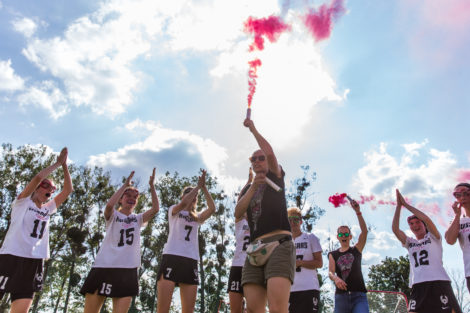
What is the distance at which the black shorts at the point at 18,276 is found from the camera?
5.49 m

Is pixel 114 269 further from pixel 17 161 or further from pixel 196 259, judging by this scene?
pixel 17 161

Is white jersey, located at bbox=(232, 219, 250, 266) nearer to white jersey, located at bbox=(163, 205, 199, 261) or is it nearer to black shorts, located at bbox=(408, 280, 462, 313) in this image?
white jersey, located at bbox=(163, 205, 199, 261)

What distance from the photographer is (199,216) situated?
7133mm

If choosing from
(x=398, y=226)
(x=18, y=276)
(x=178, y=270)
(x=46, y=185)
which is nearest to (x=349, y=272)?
(x=398, y=226)

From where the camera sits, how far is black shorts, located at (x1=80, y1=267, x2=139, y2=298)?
555cm

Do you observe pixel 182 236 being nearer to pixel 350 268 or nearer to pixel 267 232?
pixel 267 232

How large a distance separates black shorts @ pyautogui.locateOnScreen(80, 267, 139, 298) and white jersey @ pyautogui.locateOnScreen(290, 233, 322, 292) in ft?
10.4

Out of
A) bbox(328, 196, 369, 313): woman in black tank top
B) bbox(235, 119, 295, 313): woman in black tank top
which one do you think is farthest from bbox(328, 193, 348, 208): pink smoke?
bbox(235, 119, 295, 313): woman in black tank top

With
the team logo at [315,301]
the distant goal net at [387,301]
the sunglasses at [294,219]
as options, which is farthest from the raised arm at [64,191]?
the distant goal net at [387,301]

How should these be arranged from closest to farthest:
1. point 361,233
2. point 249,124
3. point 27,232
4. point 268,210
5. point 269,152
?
point 268,210
point 269,152
point 249,124
point 27,232
point 361,233

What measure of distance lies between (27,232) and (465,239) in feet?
26.3

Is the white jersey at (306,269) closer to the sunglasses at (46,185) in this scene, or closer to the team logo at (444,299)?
the team logo at (444,299)

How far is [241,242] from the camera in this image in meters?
7.06

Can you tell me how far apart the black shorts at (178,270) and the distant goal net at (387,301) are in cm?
906
